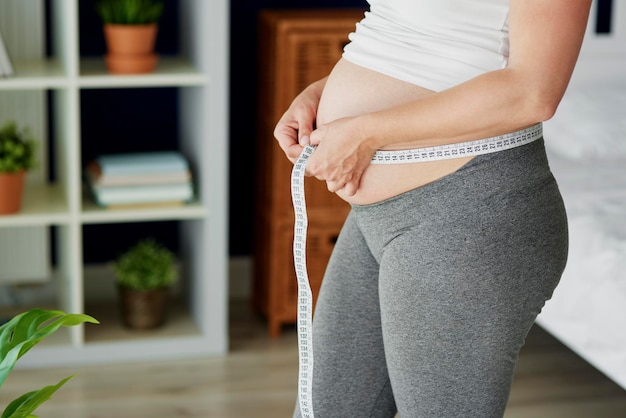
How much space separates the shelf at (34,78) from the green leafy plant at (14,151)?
124mm

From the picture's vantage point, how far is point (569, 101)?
3.08 metres

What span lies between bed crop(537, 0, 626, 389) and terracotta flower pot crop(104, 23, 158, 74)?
48.5 inches

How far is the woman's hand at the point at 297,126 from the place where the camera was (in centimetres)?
131

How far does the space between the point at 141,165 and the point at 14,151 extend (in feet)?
1.18

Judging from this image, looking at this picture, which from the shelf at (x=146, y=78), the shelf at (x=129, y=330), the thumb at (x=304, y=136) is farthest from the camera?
the shelf at (x=129, y=330)

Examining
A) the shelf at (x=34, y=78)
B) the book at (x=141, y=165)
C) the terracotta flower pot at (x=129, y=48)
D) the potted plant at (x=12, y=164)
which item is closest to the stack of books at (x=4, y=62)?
the shelf at (x=34, y=78)

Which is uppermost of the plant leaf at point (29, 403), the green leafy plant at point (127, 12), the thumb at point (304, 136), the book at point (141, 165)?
the thumb at point (304, 136)

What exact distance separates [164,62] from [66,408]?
3.51ft

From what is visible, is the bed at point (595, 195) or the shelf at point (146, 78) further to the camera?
the shelf at point (146, 78)

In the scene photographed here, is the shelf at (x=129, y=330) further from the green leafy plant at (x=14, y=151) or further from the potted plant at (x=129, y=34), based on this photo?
the potted plant at (x=129, y=34)

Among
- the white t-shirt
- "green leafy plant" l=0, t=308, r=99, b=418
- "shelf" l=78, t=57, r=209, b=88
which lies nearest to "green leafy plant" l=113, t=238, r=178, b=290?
"shelf" l=78, t=57, r=209, b=88

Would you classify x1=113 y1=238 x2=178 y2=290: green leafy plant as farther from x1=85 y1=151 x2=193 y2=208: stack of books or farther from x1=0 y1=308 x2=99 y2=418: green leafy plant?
x1=0 y1=308 x2=99 y2=418: green leafy plant

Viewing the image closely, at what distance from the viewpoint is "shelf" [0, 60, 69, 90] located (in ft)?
8.58

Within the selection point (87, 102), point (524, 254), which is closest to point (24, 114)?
point (87, 102)
